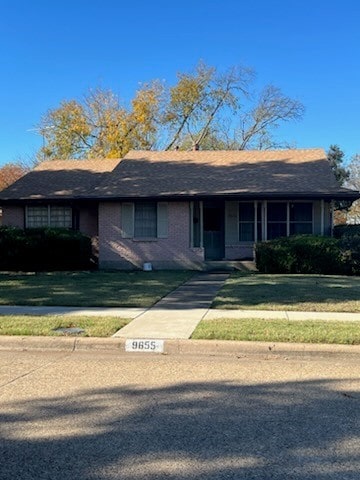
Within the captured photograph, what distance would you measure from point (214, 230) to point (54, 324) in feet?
41.9

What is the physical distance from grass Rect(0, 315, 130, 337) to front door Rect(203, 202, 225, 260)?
11.7 m

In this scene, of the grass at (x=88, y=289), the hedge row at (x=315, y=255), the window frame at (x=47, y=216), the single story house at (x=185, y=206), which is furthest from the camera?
the window frame at (x=47, y=216)

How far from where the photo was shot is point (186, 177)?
21078 mm

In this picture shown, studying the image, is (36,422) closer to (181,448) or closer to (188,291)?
(181,448)

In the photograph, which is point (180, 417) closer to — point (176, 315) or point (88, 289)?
point (176, 315)

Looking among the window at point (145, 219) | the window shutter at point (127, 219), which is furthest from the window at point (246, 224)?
the window shutter at point (127, 219)

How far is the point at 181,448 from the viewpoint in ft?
13.4

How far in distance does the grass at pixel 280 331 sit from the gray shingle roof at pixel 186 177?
1062 cm

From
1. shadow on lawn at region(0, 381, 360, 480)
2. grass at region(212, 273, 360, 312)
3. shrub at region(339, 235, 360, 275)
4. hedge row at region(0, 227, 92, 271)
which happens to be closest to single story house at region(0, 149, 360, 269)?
hedge row at region(0, 227, 92, 271)

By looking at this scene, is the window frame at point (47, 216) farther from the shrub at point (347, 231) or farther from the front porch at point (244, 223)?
the shrub at point (347, 231)

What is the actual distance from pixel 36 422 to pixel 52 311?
221 inches

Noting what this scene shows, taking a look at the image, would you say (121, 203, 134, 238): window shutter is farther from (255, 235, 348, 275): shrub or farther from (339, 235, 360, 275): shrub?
(339, 235, 360, 275): shrub

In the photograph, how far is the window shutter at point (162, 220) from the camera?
19.5 meters

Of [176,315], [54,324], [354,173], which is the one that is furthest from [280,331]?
[354,173]
